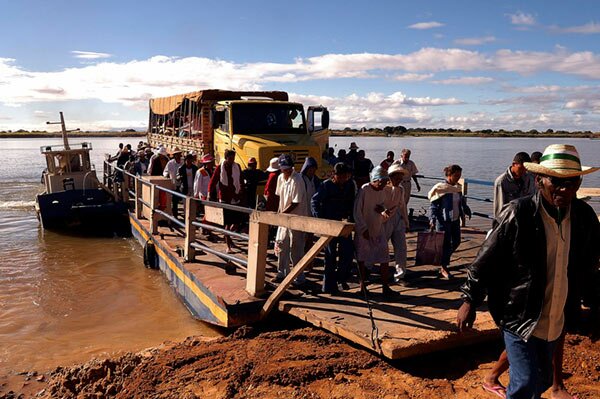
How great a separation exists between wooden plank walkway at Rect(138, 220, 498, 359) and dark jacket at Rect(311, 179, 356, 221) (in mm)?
889

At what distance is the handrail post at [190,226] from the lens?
22.1 ft

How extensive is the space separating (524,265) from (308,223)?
2.33m

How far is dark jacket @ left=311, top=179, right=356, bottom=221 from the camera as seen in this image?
549 cm

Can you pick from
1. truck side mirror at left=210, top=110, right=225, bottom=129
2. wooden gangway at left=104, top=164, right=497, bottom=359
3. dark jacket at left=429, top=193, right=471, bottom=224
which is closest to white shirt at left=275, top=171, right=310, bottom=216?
wooden gangway at left=104, top=164, right=497, bottom=359

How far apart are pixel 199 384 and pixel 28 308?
16.2 feet

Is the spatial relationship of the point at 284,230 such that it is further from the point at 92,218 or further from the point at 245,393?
the point at 92,218

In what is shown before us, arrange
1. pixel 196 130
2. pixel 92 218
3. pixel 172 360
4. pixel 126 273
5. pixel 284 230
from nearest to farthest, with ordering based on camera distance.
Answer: pixel 172 360
pixel 284 230
pixel 126 273
pixel 196 130
pixel 92 218

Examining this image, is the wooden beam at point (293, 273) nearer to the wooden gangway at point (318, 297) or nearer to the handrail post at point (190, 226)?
the wooden gangway at point (318, 297)

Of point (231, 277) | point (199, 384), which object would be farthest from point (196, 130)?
point (199, 384)

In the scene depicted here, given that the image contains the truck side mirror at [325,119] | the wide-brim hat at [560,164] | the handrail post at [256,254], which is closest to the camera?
the wide-brim hat at [560,164]

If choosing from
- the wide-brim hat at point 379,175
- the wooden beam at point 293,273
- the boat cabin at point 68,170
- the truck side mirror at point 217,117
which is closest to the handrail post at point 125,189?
the boat cabin at point 68,170

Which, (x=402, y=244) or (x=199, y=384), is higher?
(x=402, y=244)

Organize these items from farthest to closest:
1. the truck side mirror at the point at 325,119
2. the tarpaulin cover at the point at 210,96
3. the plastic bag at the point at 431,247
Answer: the tarpaulin cover at the point at 210,96 < the truck side mirror at the point at 325,119 < the plastic bag at the point at 431,247

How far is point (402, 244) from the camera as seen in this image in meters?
6.07
